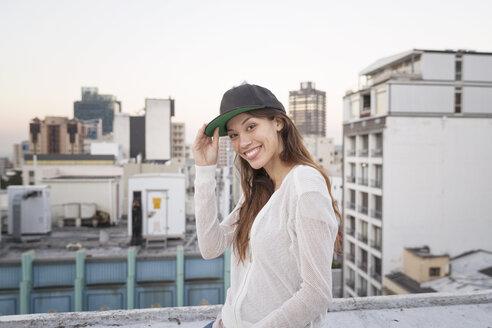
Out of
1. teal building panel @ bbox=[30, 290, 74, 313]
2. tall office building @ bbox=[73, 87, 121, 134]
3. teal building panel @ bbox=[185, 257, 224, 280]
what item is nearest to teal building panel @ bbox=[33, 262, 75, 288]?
teal building panel @ bbox=[30, 290, 74, 313]

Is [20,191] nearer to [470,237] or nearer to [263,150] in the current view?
[263,150]

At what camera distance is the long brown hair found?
162 centimetres

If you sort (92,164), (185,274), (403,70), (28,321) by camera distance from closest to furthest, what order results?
(28,321)
(185,274)
(403,70)
(92,164)

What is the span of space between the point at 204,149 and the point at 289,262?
0.81 m

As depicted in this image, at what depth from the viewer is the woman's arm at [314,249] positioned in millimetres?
1274

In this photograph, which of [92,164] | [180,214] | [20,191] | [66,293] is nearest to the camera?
[66,293]

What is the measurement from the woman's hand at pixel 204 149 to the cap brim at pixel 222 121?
1.9 inches

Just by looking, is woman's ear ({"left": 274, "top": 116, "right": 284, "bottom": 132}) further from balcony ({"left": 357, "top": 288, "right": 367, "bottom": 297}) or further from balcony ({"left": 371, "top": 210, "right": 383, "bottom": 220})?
balcony ({"left": 357, "top": 288, "right": 367, "bottom": 297})

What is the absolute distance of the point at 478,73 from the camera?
66.4 feet

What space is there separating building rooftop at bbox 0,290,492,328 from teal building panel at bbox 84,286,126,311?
11.5 metres

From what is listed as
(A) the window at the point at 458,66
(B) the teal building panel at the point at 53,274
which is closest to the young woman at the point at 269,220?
(B) the teal building panel at the point at 53,274

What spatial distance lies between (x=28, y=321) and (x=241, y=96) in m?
2.37

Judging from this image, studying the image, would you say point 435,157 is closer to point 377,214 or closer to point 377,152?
point 377,152

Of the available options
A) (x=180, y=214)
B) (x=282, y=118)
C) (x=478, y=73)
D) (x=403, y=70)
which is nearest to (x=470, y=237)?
(x=478, y=73)
